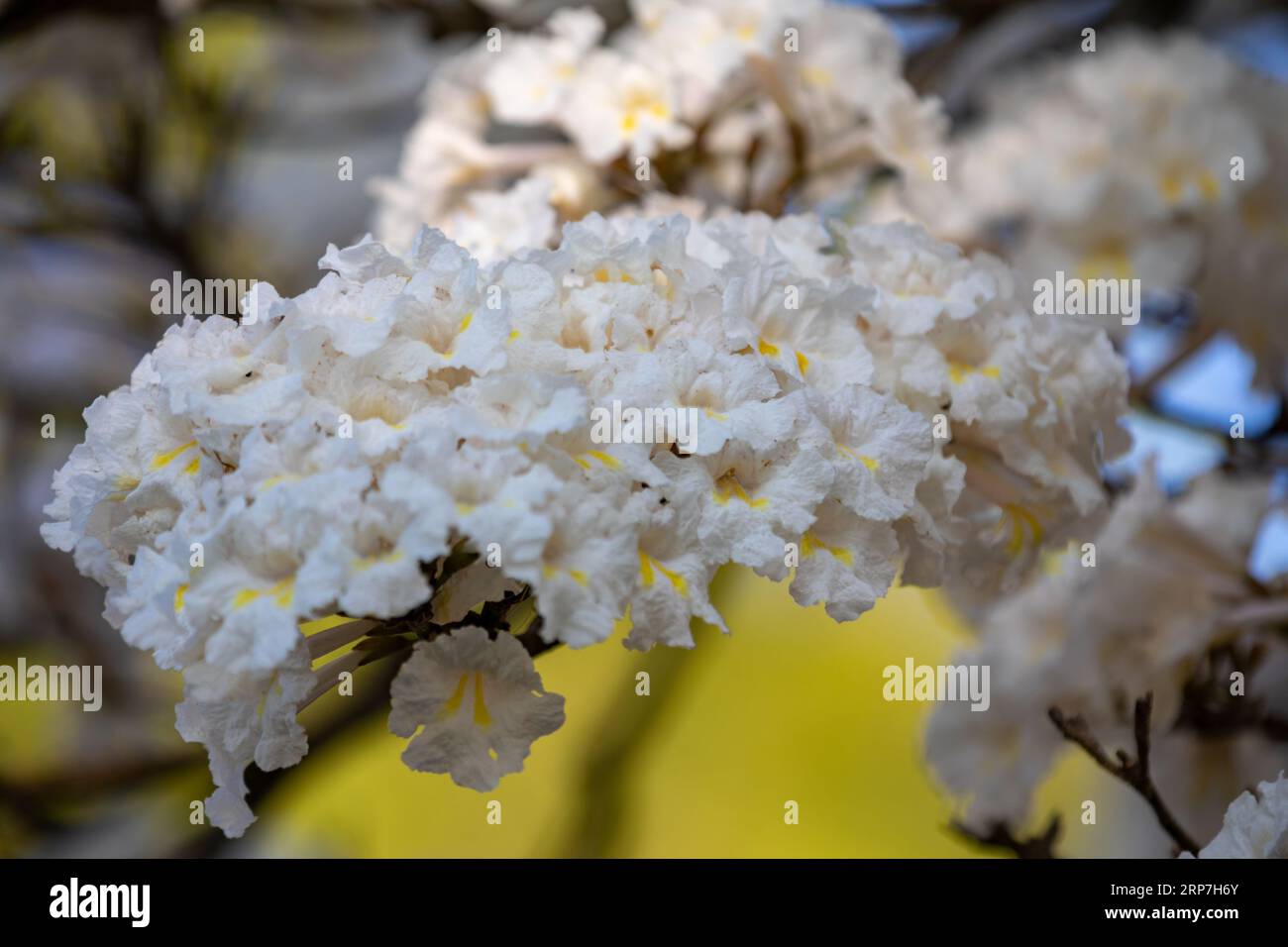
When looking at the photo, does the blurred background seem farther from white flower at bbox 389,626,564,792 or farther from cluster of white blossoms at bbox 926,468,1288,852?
white flower at bbox 389,626,564,792

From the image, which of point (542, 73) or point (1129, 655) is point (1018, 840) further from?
point (542, 73)

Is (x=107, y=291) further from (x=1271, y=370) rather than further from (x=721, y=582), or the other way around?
(x=1271, y=370)

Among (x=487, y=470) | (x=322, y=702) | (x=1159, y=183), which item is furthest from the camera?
(x=322, y=702)

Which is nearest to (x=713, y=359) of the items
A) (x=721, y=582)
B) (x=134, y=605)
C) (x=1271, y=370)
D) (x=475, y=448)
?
(x=475, y=448)

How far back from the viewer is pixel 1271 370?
4.01 feet

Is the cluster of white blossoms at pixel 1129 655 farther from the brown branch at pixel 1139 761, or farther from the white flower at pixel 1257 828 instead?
the white flower at pixel 1257 828

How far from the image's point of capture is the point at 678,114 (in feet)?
3.15

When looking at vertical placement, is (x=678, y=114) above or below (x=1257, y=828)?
above

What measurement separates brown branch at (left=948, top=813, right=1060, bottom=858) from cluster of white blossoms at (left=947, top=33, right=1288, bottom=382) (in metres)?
0.48

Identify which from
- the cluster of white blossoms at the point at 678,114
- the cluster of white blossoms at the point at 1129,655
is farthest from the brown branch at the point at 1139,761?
the cluster of white blossoms at the point at 678,114

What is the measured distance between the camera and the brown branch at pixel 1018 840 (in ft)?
2.77

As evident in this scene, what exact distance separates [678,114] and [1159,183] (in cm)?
46

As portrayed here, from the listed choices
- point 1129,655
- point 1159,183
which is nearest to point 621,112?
point 1159,183

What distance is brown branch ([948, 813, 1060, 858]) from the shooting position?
0.84m
